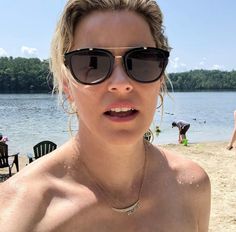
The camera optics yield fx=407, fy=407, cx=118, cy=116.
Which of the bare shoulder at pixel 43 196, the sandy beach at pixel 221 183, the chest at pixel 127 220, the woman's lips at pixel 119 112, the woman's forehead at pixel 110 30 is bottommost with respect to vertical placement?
the sandy beach at pixel 221 183

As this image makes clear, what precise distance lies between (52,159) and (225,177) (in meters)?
8.06

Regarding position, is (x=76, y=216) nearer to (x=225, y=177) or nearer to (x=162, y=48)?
(x=162, y=48)

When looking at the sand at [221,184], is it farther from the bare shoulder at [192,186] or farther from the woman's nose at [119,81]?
the woman's nose at [119,81]

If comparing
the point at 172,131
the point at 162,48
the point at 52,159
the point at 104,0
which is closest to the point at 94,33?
the point at 104,0

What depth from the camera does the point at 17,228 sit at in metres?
1.27

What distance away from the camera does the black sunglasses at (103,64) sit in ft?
4.77

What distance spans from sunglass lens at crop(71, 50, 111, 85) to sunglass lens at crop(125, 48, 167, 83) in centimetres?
8

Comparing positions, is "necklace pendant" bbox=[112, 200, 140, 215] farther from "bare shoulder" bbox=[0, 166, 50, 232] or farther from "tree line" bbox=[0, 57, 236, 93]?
"tree line" bbox=[0, 57, 236, 93]

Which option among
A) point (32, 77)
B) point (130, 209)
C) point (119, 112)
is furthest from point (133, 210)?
point (32, 77)

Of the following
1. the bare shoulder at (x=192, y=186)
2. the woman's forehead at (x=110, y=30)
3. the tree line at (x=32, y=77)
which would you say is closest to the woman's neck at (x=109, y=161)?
the bare shoulder at (x=192, y=186)

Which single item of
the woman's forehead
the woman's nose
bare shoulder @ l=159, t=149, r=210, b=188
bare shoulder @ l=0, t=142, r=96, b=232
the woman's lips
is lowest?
bare shoulder @ l=159, t=149, r=210, b=188

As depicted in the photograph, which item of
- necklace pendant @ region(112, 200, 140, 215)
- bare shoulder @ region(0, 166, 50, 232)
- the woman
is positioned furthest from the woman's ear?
necklace pendant @ region(112, 200, 140, 215)

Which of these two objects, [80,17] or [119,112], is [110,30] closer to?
[80,17]

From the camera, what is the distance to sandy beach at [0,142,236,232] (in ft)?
20.1
